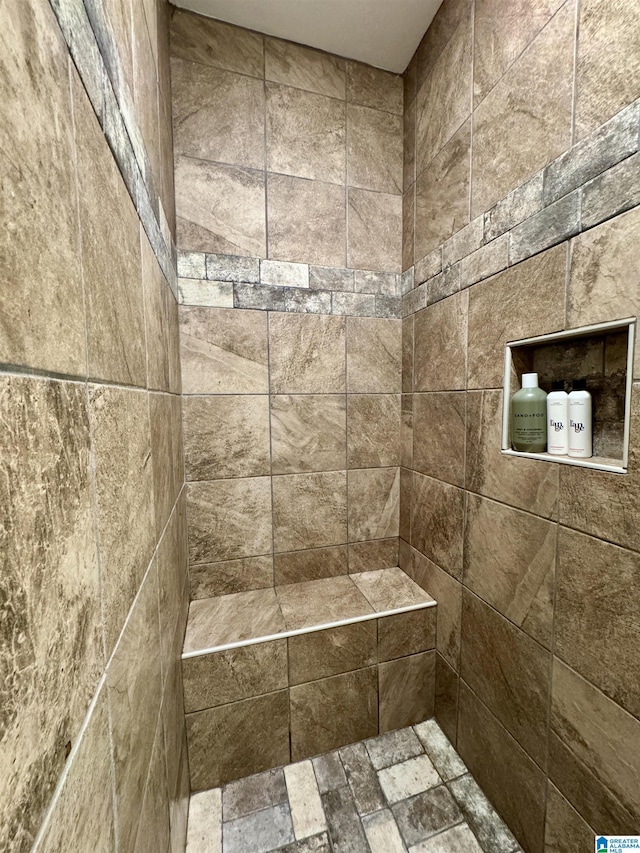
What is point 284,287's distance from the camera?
1267mm

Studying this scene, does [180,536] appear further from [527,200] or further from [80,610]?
[527,200]

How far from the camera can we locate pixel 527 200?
0.83m

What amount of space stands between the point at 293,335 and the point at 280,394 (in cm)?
24

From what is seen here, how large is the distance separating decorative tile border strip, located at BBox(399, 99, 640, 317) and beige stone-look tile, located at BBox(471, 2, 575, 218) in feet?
0.15

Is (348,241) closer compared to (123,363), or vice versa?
(123,363)

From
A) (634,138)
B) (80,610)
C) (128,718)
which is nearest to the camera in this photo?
(80,610)

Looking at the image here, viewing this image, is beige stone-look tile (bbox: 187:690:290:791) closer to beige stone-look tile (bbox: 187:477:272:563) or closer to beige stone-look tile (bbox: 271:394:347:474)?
beige stone-look tile (bbox: 187:477:272:563)

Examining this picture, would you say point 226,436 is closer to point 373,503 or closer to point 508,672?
point 373,503

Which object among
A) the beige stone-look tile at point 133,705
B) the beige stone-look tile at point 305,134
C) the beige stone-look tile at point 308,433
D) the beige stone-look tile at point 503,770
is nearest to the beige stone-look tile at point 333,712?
the beige stone-look tile at point 503,770

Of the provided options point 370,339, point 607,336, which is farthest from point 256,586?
point 607,336

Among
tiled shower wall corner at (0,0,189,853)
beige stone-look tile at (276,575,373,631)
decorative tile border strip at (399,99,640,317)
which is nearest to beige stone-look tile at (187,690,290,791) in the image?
beige stone-look tile at (276,575,373,631)

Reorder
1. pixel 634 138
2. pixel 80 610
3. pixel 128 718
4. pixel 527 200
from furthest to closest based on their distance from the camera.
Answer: pixel 527 200
pixel 634 138
pixel 128 718
pixel 80 610

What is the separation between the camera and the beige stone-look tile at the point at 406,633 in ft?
3.79

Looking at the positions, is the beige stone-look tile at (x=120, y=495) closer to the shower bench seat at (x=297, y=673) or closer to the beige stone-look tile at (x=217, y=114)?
the shower bench seat at (x=297, y=673)
